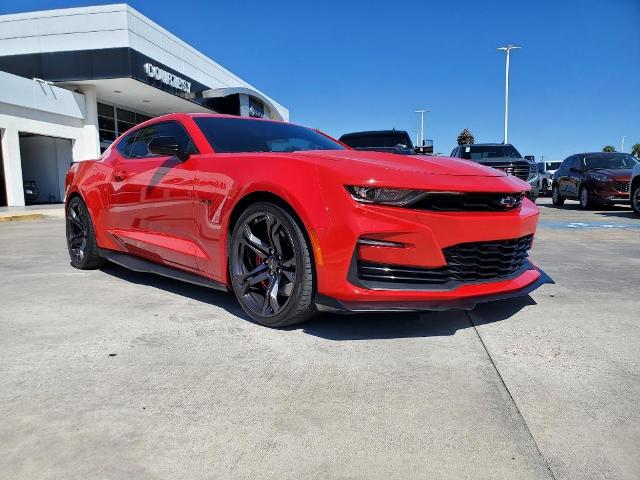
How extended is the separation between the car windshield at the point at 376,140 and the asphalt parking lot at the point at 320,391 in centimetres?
733

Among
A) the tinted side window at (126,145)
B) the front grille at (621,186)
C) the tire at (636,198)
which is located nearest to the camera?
the tinted side window at (126,145)

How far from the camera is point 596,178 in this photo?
1241 centimetres

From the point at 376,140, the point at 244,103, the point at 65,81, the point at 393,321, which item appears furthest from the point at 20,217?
the point at 244,103

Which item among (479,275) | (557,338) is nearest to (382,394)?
(479,275)

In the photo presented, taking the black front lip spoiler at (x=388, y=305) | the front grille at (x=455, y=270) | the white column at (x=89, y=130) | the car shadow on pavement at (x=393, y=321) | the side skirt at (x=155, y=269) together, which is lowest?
the car shadow on pavement at (x=393, y=321)

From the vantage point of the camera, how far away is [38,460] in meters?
1.65

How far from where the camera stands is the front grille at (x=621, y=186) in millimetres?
11922

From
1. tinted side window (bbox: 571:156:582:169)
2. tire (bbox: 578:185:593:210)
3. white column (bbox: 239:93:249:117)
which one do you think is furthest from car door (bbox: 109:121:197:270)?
white column (bbox: 239:93:249:117)

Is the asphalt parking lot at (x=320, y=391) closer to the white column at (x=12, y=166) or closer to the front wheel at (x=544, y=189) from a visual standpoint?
the white column at (x=12, y=166)

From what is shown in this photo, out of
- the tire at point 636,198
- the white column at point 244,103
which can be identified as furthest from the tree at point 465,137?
the tire at point 636,198

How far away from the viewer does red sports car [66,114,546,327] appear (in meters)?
2.63

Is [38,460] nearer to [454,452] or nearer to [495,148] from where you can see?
[454,452]

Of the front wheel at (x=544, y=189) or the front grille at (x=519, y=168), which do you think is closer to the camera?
the front grille at (x=519, y=168)

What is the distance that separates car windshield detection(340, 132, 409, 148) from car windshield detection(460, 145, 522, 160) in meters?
2.71
